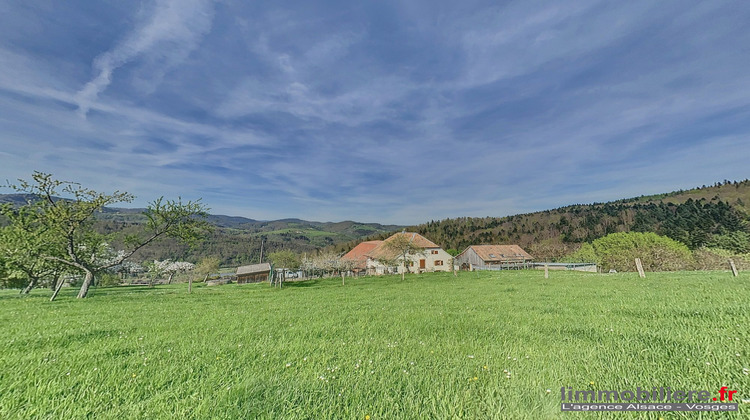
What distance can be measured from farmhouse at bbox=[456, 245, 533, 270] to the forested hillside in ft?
12.8

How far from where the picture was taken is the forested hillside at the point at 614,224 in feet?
208

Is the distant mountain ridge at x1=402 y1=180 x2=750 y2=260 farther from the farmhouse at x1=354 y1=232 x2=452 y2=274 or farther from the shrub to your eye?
the farmhouse at x1=354 y1=232 x2=452 y2=274

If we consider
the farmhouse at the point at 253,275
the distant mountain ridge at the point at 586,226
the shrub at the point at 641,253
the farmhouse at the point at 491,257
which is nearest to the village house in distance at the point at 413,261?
the farmhouse at the point at 491,257

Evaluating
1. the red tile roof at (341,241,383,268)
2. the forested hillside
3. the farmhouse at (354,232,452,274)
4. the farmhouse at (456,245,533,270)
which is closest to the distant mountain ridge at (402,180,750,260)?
the forested hillside

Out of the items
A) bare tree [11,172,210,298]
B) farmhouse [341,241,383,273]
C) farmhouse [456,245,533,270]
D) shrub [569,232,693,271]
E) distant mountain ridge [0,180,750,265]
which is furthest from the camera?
farmhouse [456,245,533,270]

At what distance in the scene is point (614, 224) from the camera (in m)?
94.9

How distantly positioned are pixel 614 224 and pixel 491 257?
5634 centimetres

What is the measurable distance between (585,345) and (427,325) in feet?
9.57

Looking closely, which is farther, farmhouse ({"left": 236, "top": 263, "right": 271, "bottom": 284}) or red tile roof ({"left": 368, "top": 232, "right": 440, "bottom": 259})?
farmhouse ({"left": 236, "top": 263, "right": 271, "bottom": 284})

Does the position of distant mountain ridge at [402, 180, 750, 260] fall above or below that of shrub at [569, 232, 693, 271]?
above

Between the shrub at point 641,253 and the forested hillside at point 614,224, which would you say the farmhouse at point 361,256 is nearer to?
the forested hillside at point 614,224

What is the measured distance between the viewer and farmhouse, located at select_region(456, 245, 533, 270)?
70.2 meters

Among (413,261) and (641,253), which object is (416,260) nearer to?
(413,261)

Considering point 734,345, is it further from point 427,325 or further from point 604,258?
point 604,258
